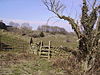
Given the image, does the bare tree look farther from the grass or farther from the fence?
the fence

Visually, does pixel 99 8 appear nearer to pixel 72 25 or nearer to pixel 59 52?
pixel 72 25

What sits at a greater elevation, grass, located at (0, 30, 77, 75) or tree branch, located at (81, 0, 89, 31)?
tree branch, located at (81, 0, 89, 31)

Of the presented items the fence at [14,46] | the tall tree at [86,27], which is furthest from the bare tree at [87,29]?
the fence at [14,46]

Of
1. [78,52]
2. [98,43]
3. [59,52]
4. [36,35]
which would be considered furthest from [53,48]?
[36,35]

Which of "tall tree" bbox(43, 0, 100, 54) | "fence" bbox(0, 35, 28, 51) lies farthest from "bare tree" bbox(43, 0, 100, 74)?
"fence" bbox(0, 35, 28, 51)

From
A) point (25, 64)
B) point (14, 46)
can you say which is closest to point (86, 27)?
point (25, 64)

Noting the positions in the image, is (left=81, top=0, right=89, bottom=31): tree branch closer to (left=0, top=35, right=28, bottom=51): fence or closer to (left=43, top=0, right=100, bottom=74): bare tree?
(left=43, top=0, right=100, bottom=74): bare tree

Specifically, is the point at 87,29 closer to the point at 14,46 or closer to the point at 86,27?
the point at 86,27

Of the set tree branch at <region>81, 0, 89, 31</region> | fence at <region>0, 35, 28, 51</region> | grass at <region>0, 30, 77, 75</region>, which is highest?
tree branch at <region>81, 0, 89, 31</region>

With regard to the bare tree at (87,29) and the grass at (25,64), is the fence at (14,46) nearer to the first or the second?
the grass at (25,64)

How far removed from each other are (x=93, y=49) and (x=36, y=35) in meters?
43.6

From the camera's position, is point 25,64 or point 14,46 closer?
point 25,64

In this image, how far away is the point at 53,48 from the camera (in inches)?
819

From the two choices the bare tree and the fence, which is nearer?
the bare tree
